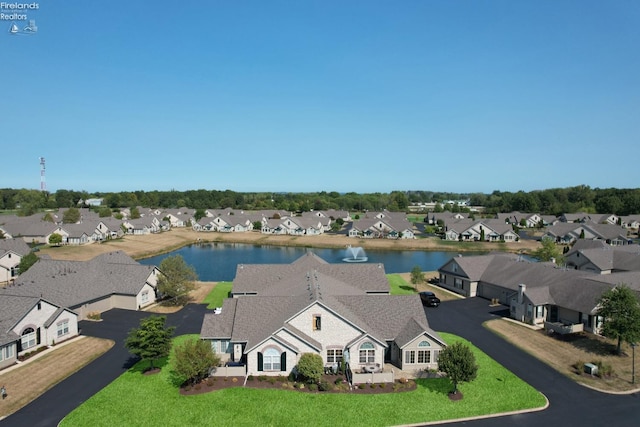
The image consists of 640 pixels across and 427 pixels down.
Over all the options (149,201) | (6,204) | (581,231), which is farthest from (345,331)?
(6,204)

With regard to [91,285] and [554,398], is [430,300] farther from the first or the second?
[91,285]

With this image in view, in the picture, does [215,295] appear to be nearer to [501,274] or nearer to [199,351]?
[199,351]

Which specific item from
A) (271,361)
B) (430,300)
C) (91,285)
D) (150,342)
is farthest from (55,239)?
(430,300)

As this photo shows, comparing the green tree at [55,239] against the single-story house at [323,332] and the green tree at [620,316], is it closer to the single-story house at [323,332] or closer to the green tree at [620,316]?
the single-story house at [323,332]

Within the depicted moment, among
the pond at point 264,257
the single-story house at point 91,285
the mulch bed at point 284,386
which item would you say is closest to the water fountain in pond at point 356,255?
the pond at point 264,257

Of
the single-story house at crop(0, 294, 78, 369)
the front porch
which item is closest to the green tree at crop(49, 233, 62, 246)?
the single-story house at crop(0, 294, 78, 369)
